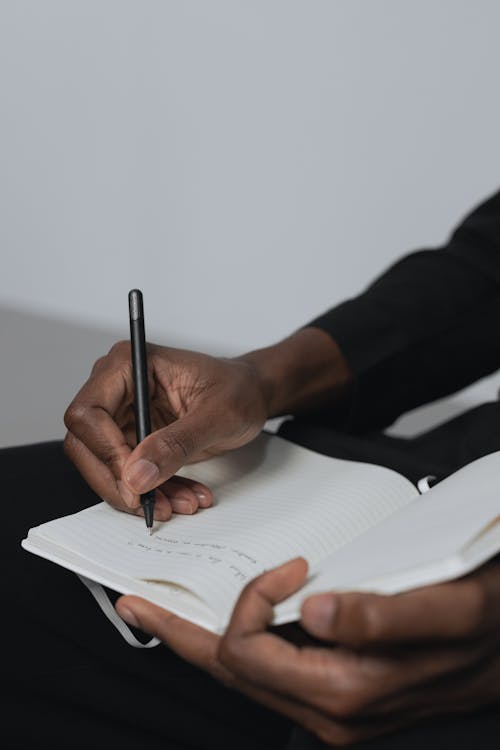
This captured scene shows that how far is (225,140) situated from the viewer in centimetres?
295

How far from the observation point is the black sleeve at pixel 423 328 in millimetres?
1070

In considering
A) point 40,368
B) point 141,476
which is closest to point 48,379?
point 40,368

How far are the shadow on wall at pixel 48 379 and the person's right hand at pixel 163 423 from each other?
1271 mm

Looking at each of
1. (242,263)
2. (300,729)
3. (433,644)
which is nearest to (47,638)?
(300,729)

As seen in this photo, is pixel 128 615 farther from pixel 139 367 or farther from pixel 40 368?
pixel 40 368

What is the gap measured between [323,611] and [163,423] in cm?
45

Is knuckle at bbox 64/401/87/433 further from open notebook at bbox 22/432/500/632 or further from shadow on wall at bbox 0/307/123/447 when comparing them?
shadow on wall at bbox 0/307/123/447

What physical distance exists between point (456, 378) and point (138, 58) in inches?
86.1

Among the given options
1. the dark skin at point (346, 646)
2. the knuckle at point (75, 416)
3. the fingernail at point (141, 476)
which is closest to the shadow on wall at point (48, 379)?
the knuckle at point (75, 416)

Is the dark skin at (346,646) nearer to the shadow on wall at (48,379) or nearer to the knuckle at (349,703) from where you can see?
the knuckle at (349,703)

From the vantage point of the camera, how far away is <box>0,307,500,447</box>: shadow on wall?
225 centimetres

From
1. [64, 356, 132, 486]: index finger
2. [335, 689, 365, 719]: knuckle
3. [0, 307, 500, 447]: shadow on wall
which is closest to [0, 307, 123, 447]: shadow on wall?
[0, 307, 500, 447]: shadow on wall

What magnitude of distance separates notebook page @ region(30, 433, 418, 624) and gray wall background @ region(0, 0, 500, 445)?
5.04 feet

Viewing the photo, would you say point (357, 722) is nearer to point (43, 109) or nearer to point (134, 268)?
point (134, 268)
